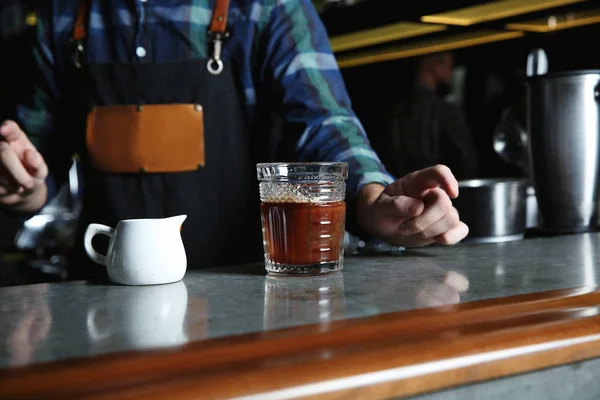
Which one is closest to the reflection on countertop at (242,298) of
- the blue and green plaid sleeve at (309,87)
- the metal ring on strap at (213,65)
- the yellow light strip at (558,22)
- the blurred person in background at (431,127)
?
the blue and green plaid sleeve at (309,87)

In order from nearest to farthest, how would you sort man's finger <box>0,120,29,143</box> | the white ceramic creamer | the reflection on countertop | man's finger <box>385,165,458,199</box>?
the reflection on countertop → the white ceramic creamer → man's finger <box>385,165,458,199</box> → man's finger <box>0,120,29,143</box>

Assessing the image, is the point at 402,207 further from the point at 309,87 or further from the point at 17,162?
the point at 17,162

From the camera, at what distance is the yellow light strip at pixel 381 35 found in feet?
11.2

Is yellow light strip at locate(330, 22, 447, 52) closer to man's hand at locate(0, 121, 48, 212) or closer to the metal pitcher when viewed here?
the metal pitcher

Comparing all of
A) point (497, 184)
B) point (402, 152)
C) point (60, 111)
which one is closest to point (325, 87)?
point (497, 184)

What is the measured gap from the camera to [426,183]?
47.2 inches

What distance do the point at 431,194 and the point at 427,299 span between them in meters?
0.31

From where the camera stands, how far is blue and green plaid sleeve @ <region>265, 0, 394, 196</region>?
153 centimetres

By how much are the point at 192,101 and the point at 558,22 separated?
219 centimetres

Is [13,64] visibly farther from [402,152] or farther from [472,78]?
[472,78]

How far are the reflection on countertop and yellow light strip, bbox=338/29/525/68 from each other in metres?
2.44

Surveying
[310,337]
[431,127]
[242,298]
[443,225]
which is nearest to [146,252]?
[242,298]

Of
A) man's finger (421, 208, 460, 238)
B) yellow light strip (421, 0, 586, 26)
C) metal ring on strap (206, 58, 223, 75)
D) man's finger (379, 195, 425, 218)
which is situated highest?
yellow light strip (421, 0, 586, 26)

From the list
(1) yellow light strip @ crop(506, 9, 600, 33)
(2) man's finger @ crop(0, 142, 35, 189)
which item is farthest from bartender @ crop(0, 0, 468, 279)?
(1) yellow light strip @ crop(506, 9, 600, 33)
